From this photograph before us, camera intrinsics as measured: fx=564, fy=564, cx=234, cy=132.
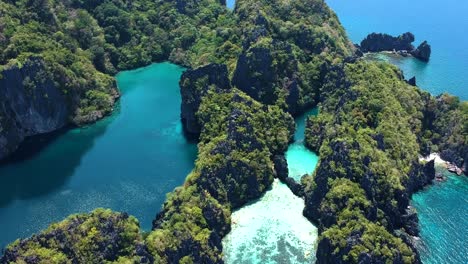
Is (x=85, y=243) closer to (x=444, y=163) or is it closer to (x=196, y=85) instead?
(x=196, y=85)

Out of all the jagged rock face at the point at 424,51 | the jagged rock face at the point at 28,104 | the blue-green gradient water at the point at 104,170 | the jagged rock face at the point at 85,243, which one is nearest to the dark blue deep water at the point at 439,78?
the jagged rock face at the point at 424,51

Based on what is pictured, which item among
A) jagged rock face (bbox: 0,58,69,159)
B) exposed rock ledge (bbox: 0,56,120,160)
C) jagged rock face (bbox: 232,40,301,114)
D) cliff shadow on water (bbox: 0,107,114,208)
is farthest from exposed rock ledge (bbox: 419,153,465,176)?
jagged rock face (bbox: 0,58,69,159)

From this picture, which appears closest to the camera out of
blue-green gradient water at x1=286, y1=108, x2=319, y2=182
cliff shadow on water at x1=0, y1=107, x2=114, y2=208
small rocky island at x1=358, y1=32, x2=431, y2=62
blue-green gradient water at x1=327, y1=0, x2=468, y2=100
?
cliff shadow on water at x1=0, y1=107, x2=114, y2=208

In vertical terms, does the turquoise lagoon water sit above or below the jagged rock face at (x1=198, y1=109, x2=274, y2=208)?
below

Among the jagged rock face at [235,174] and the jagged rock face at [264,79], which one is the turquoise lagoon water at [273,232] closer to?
the jagged rock face at [235,174]

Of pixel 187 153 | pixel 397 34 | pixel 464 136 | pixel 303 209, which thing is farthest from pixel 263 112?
pixel 397 34

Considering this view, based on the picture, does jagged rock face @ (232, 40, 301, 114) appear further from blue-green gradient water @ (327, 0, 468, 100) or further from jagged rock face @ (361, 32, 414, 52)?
jagged rock face @ (361, 32, 414, 52)
